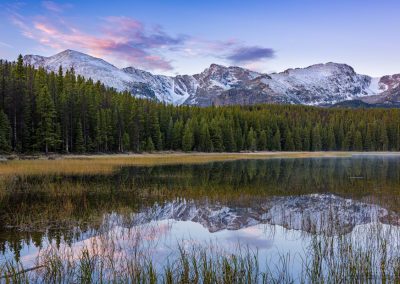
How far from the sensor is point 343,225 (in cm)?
1642

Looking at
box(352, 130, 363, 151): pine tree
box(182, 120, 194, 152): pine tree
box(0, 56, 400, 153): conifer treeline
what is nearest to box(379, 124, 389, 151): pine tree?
box(0, 56, 400, 153): conifer treeline

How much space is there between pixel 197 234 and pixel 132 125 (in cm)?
8000

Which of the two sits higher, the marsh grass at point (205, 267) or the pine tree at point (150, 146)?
the marsh grass at point (205, 267)

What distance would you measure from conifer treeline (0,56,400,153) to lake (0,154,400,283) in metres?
44.1

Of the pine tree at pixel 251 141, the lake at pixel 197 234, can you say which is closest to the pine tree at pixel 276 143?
the pine tree at pixel 251 141

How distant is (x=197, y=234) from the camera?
15.4 metres

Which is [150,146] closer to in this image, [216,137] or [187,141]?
[187,141]

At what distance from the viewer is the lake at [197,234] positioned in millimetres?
10086

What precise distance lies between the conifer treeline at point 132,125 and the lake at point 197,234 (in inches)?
1736

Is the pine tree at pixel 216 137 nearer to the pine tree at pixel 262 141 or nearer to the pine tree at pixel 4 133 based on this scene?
the pine tree at pixel 262 141

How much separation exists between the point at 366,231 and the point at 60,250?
11.0 meters

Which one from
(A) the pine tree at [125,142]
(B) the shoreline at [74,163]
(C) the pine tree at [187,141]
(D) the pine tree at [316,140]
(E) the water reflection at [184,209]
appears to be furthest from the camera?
(D) the pine tree at [316,140]

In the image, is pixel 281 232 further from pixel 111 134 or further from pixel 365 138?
pixel 365 138

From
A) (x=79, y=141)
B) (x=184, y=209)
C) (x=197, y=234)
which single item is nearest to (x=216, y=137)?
(x=79, y=141)
